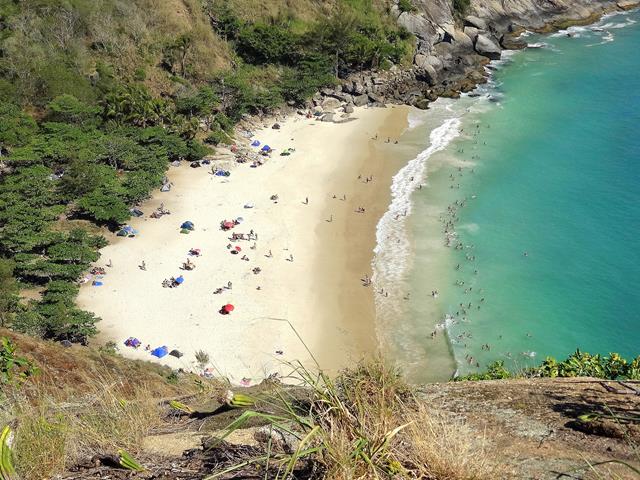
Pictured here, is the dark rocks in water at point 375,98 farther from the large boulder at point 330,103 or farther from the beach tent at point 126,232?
the beach tent at point 126,232

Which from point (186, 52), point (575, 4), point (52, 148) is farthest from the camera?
point (575, 4)

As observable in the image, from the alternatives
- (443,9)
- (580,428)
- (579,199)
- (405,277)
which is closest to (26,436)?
(580,428)

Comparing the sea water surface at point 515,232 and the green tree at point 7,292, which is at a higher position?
the green tree at point 7,292

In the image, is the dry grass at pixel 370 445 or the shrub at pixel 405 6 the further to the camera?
the shrub at pixel 405 6

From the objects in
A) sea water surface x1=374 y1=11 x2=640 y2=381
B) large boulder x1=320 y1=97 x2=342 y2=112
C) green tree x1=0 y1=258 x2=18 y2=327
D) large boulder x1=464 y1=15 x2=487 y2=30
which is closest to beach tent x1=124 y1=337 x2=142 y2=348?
green tree x1=0 y1=258 x2=18 y2=327

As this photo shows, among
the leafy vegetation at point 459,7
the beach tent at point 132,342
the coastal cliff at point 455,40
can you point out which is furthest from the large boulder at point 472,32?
the beach tent at point 132,342

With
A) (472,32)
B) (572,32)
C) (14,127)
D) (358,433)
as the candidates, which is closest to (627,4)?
(572,32)

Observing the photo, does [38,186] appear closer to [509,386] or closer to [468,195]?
[468,195]

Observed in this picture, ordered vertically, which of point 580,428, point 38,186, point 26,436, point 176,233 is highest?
point 26,436
